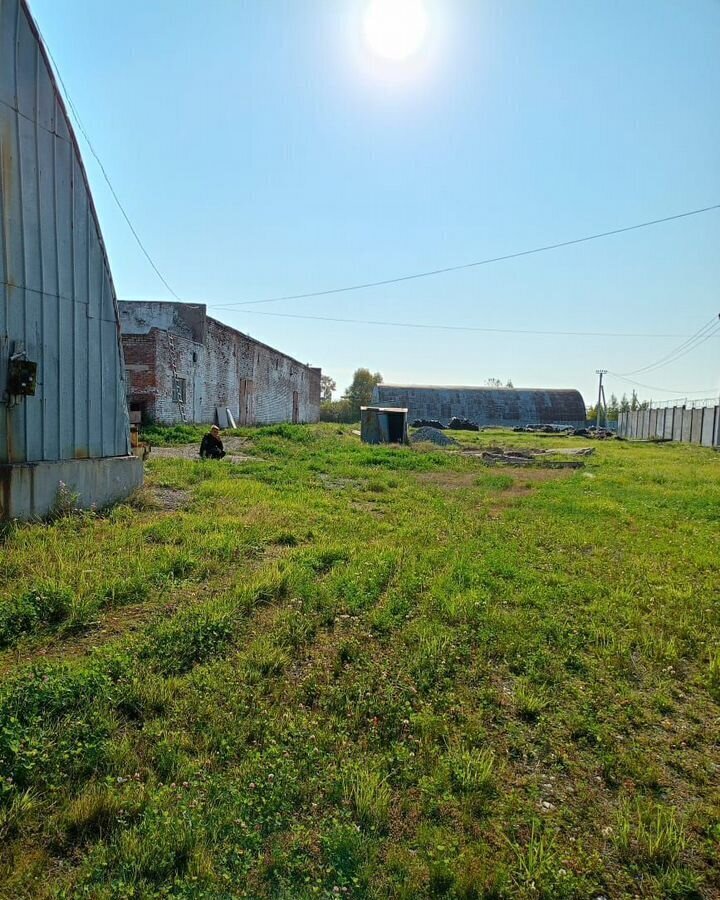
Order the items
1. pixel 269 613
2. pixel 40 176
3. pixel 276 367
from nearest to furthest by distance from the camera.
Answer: pixel 269 613
pixel 40 176
pixel 276 367

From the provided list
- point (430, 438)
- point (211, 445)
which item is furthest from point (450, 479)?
point (430, 438)

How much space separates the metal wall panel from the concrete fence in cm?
3010

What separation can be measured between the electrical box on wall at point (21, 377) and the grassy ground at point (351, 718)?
1441mm

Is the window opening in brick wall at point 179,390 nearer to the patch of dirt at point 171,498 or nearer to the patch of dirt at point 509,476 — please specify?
the patch of dirt at point 509,476

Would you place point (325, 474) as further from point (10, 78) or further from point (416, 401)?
point (416, 401)

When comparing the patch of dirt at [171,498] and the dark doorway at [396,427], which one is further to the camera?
the dark doorway at [396,427]

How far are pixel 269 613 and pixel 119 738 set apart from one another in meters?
1.54

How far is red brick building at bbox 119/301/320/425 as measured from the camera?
17609mm

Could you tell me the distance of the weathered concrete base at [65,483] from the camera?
562 centimetres

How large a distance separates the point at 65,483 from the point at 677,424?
3677cm

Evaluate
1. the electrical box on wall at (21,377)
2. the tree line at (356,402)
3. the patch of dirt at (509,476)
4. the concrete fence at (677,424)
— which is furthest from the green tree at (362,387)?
the electrical box on wall at (21,377)

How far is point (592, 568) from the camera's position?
17.4ft

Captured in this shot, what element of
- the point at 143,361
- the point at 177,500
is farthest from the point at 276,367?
the point at 177,500

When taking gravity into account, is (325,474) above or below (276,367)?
below
